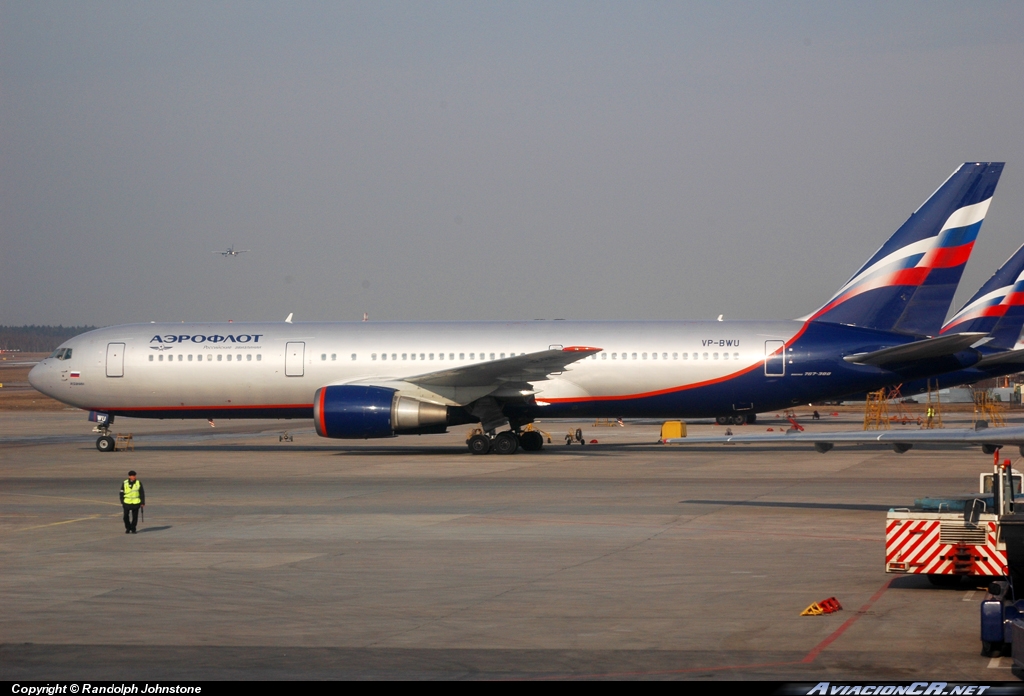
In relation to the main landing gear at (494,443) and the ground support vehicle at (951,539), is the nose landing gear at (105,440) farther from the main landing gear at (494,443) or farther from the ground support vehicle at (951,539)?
the ground support vehicle at (951,539)

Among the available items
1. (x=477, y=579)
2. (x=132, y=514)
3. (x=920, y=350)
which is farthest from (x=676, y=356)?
(x=477, y=579)

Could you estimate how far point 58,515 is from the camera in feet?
72.1

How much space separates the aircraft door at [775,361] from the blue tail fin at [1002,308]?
14.0 meters

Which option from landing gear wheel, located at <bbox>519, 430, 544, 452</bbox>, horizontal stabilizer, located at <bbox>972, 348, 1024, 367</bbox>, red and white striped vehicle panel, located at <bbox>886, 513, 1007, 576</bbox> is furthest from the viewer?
horizontal stabilizer, located at <bbox>972, 348, 1024, 367</bbox>

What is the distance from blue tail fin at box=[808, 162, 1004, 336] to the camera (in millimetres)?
36312

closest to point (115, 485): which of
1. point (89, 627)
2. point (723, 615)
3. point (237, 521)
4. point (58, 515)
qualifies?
point (58, 515)

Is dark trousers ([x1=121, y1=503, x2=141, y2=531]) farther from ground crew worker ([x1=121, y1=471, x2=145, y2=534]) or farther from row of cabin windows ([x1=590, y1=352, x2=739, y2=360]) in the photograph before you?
row of cabin windows ([x1=590, y1=352, x2=739, y2=360])

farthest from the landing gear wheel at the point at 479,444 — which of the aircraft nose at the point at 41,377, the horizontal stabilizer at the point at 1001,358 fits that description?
the horizontal stabilizer at the point at 1001,358

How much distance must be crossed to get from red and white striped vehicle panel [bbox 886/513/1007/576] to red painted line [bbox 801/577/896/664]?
414mm

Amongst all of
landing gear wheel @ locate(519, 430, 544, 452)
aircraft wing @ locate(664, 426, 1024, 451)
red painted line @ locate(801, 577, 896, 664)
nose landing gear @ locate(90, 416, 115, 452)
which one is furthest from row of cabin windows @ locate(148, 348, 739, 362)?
red painted line @ locate(801, 577, 896, 664)

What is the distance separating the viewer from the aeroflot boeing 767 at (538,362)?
3509cm

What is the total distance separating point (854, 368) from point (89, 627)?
1094 inches

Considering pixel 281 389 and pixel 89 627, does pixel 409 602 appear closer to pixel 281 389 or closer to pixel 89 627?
pixel 89 627

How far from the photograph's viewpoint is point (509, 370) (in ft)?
115
